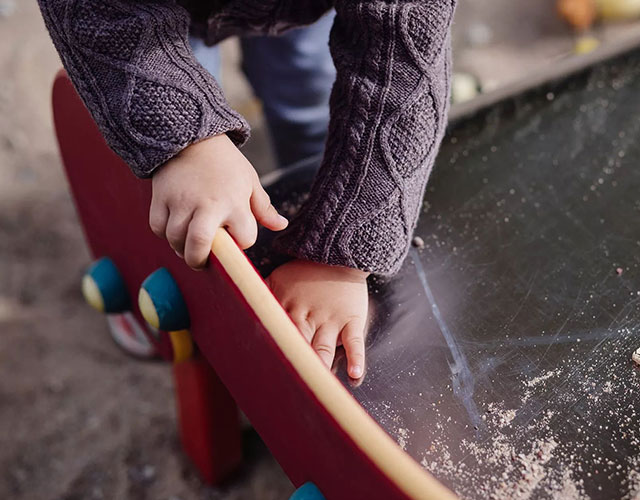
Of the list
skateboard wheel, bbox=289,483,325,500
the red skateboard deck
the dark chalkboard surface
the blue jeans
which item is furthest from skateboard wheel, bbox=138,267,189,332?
the blue jeans

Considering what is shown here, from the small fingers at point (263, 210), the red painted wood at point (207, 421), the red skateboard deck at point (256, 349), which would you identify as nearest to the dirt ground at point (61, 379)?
the red painted wood at point (207, 421)

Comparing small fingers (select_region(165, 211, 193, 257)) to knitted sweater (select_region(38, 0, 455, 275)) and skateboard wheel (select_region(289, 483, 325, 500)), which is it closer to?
knitted sweater (select_region(38, 0, 455, 275))

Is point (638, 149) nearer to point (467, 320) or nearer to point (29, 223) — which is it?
point (467, 320)

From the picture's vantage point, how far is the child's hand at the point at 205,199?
0.52 meters

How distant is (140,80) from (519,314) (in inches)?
17.6

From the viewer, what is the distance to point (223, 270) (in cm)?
52

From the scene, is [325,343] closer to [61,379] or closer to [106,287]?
[106,287]

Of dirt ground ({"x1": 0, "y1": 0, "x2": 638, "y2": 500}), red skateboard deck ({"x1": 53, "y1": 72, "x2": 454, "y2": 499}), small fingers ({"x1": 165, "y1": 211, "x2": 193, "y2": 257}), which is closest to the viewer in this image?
red skateboard deck ({"x1": 53, "y1": 72, "x2": 454, "y2": 499})

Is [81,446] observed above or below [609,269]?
below

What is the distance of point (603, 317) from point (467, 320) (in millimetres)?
149

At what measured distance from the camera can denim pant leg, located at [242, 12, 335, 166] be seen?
3.39ft

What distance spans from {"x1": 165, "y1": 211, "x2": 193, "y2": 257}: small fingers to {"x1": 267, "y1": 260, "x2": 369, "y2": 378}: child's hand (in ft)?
0.47

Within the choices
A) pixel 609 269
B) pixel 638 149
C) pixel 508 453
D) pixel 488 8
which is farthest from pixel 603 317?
pixel 488 8

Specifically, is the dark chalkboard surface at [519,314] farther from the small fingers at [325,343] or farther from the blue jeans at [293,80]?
the blue jeans at [293,80]
